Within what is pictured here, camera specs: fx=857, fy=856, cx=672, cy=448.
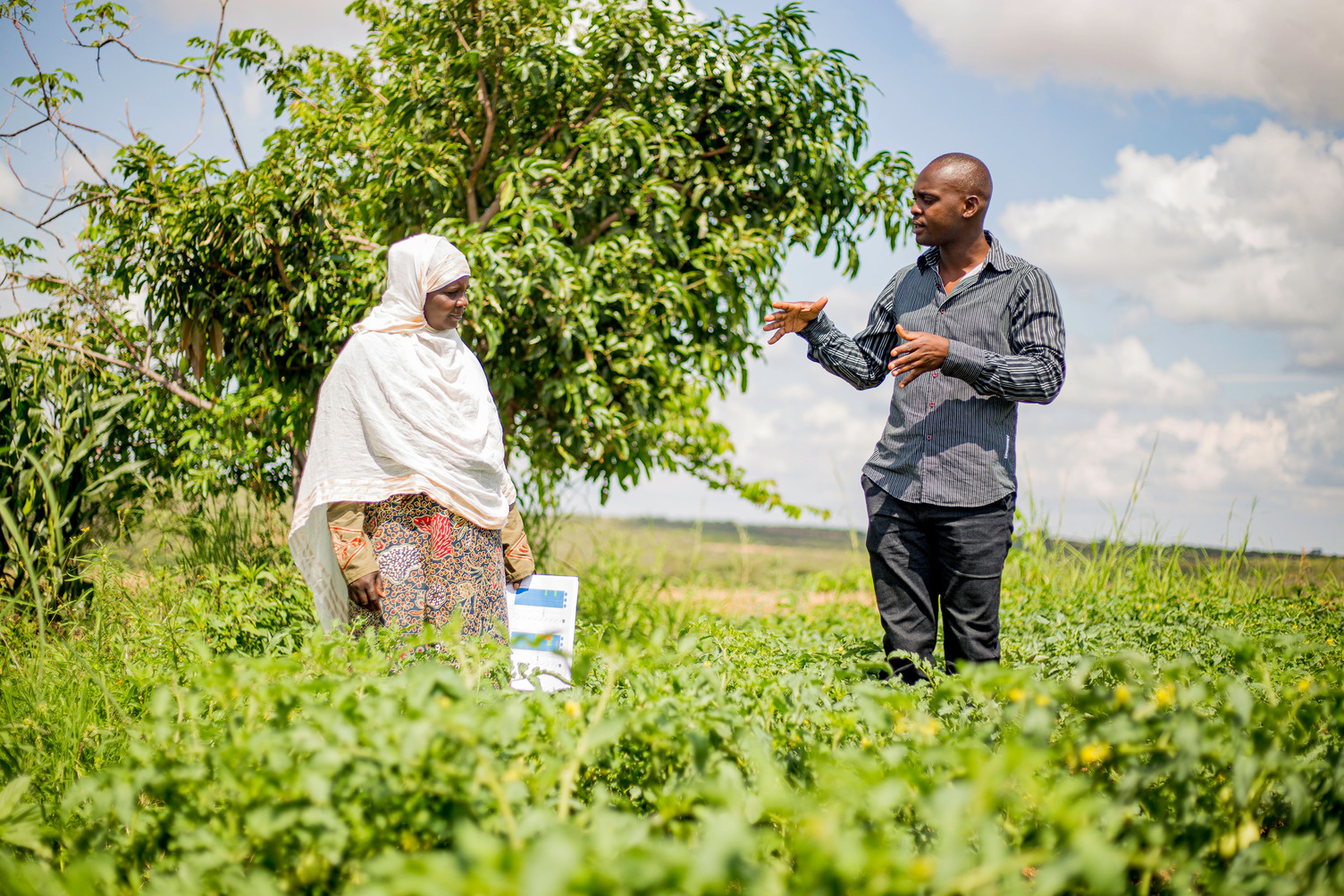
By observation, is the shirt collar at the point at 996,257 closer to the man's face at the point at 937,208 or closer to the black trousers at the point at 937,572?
the man's face at the point at 937,208

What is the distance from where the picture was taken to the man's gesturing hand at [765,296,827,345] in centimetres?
273

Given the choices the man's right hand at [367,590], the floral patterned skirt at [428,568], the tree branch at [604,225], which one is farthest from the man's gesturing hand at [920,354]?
the tree branch at [604,225]

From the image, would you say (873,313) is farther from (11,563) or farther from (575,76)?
(11,563)

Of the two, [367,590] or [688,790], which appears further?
[367,590]

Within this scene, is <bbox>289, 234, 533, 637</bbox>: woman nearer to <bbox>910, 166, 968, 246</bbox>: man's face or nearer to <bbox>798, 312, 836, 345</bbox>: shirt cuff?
<bbox>798, 312, 836, 345</bbox>: shirt cuff

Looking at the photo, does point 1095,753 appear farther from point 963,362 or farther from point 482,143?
point 482,143

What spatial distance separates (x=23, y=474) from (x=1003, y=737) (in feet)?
13.3

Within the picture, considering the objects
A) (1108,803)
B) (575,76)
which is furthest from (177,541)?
(1108,803)

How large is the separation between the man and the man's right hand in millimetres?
1469

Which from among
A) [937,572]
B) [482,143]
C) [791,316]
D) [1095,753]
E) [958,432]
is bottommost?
[1095,753]

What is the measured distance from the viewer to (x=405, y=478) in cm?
252

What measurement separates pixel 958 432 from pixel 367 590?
1.77 metres

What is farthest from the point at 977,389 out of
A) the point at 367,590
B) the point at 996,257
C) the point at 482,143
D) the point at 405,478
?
the point at 482,143

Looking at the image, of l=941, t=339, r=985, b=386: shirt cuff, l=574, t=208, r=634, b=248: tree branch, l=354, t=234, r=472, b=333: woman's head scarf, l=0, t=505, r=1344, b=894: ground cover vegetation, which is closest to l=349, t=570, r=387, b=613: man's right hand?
l=0, t=505, r=1344, b=894: ground cover vegetation
